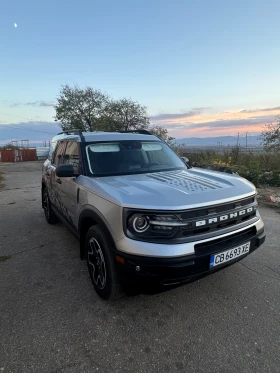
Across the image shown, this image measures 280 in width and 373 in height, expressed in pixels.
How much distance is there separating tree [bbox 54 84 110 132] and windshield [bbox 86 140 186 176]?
1164 inches

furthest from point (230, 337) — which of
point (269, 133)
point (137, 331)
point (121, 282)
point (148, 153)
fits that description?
point (269, 133)

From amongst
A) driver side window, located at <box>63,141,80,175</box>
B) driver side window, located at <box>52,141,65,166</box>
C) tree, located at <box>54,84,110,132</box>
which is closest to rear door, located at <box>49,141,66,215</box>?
driver side window, located at <box>52,141,65,166</box>

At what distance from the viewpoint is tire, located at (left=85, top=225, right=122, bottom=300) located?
2.29m

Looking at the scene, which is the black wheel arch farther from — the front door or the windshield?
the windshield

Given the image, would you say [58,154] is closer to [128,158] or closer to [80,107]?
[128,158]

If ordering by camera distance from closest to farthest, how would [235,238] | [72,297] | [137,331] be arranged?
[137,331], [235,238], [72,297]

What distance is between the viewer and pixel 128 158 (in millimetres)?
3379

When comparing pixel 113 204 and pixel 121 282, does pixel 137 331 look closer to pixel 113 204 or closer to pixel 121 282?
pixel 121 282

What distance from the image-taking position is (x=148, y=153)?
3627mm

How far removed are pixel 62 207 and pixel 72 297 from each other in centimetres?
A: 157

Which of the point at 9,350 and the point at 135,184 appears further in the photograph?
the point at 135,184

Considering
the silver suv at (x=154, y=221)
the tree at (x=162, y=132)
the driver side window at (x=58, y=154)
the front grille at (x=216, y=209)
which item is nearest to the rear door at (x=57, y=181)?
the driver side window at (x=58, y=154)

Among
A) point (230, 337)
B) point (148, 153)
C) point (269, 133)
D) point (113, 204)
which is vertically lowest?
point (230, 337)

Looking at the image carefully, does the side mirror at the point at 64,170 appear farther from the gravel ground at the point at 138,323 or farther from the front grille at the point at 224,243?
the front grille at the point at 224,243
